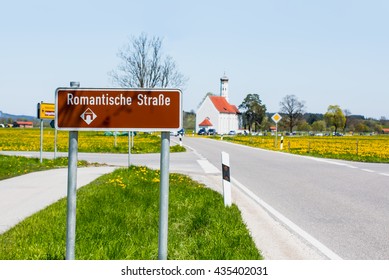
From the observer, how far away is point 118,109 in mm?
4055

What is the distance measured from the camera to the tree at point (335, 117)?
14838cm

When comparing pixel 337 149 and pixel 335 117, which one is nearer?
pixel 337 149

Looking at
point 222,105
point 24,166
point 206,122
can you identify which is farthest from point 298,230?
point 222,105

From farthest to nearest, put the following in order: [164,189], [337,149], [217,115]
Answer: [217,115] → [337,149] → [164,189]

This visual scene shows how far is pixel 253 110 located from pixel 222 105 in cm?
802

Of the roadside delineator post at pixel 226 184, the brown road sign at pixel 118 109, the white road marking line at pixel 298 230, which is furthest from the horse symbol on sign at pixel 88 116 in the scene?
the roadside delineator post at pixel 226 184

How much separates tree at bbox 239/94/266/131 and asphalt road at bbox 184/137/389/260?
109828 mm

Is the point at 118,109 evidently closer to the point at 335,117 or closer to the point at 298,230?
the point at 298,230

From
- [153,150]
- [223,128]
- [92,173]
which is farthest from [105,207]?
[223,128]

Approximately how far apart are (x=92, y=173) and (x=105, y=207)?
688cm

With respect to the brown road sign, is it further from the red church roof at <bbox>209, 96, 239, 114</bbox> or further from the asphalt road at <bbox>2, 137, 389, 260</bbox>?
the red church roof at <bbox>209, 96, 239, 114</bbox>

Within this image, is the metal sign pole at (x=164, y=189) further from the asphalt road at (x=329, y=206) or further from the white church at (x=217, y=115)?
the white church at (x=217, y=115)

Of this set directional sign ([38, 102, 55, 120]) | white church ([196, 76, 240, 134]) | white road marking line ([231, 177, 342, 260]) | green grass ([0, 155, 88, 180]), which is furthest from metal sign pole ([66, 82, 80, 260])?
white church ([196, 76, 240, 134])

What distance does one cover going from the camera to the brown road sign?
4.03 m
